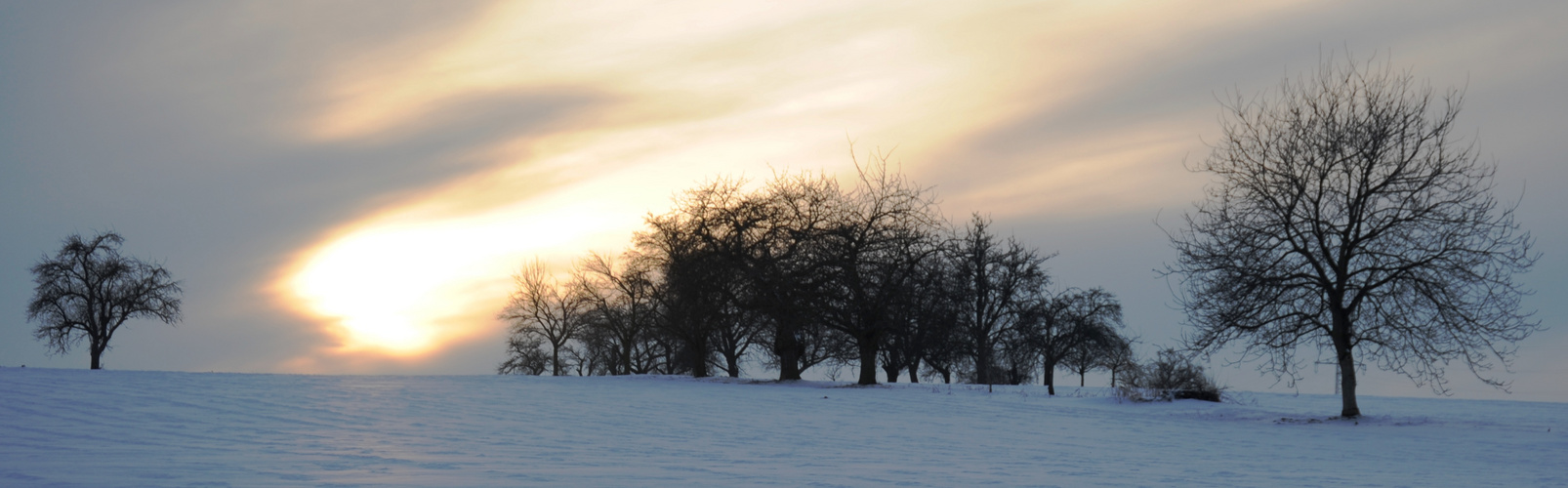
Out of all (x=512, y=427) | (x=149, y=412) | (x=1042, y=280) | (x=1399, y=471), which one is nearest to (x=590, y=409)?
(x=512, y=427)

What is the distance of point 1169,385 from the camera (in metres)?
30.1

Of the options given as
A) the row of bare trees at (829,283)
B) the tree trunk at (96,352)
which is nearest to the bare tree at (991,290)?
the row of bare trees at (829,283)

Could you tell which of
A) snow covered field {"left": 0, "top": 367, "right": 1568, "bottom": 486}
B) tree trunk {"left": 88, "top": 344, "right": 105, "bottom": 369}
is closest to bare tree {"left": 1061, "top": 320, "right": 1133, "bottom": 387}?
snow covered field {"left": 0, "top": 367, "right": 1568, "bottom": 486}

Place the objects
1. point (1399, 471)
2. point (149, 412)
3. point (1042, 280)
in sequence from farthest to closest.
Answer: point (1042, 280) → point (149, 412) → point (1399, 471)

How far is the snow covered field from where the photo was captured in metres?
9.40

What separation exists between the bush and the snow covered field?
136 cm

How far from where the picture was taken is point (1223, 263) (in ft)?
79.4

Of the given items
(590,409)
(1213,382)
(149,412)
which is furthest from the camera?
(1213,382)

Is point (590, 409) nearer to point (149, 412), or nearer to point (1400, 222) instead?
point (149, 412)

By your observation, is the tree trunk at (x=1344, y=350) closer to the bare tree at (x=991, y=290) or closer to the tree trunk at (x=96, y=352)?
the bare tree at (x=991, y=290)

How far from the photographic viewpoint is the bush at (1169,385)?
2800 cm

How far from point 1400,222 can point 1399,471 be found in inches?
484

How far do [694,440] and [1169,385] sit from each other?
67.4 feet

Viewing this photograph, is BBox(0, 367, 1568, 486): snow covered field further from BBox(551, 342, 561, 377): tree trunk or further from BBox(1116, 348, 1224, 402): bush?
BBox(551, 342, 561, 377): tree trunk
